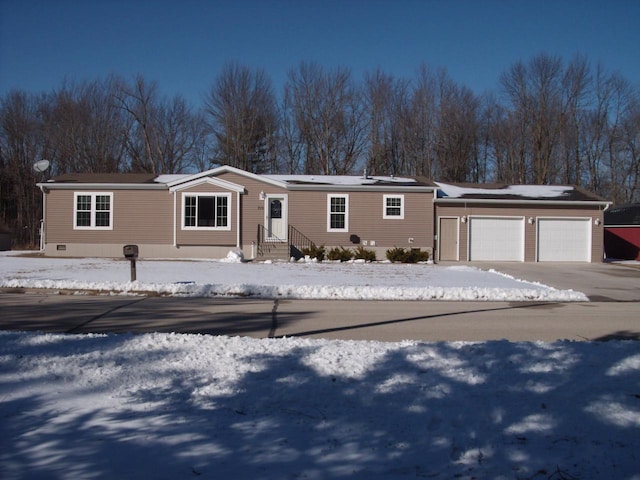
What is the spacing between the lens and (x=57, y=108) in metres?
44.5

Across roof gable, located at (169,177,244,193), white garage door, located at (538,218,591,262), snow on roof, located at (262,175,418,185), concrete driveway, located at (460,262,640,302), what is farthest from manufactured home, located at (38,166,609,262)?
concrete driveway, located at (460,262,640,302)

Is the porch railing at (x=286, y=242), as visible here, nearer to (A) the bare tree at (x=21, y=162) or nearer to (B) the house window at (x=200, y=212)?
(B) the house window at (x=200, y=212)

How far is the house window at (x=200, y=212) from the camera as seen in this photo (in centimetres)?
2497

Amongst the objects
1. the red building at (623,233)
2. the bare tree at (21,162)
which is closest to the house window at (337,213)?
the red building at (623,233)

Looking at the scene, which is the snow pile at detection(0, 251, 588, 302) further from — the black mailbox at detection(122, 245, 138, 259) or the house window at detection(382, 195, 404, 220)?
the house window at detection(382, 195, 404, 220)

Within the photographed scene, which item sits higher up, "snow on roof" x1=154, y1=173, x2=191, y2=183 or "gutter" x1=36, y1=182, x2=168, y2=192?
"snow on roof" x1=154, y1=173, x2=191, y2=183

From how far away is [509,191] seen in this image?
93.0ft

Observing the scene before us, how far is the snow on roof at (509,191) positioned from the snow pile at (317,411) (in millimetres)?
21832

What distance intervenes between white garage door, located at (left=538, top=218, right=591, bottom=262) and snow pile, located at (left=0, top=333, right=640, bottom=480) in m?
21.9

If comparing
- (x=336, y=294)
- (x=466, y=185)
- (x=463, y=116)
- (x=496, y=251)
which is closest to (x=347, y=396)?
(x=336, y=294)

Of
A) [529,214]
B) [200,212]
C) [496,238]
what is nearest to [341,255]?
[200,212]

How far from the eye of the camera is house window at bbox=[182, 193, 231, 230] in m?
25.0

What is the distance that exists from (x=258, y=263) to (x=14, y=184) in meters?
32.7

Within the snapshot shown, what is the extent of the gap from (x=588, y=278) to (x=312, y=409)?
17.7 m
